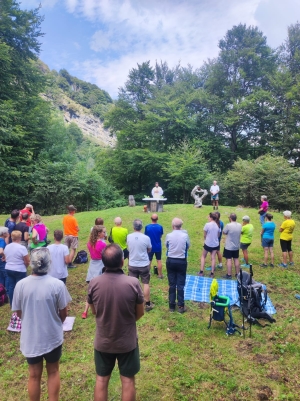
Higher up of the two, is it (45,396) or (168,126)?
(168,126)

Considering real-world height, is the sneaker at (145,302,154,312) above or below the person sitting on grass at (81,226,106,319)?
below

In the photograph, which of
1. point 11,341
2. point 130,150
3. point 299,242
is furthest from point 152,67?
point 11,341

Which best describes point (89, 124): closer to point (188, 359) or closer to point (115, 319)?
point (188, 359)

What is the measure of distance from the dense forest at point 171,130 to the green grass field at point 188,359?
14.3 m

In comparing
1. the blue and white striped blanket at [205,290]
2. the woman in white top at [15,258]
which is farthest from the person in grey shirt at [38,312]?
the blue and white striped blanket at [205,290]

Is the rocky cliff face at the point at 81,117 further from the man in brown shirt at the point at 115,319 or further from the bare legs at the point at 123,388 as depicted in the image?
the bare legs at the point at 123,388

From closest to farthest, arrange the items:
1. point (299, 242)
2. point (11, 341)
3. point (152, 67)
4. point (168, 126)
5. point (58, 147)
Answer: point (11, 341), point (299, 242), point (58, 147), point (168, 126), point (152, 67)

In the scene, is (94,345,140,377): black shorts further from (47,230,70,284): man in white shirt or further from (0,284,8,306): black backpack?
(0,284,8,306): black backpack

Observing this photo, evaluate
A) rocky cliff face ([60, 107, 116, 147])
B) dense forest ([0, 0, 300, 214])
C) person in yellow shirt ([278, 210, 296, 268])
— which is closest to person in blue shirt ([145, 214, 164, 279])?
person in yellow shirt ([278, 210, 296, 268])

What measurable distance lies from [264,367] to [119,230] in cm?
354

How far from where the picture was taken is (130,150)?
2475cm

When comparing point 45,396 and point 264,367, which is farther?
point 264,367

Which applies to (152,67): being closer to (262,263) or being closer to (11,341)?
(262,263)

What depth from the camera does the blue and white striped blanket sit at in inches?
218
